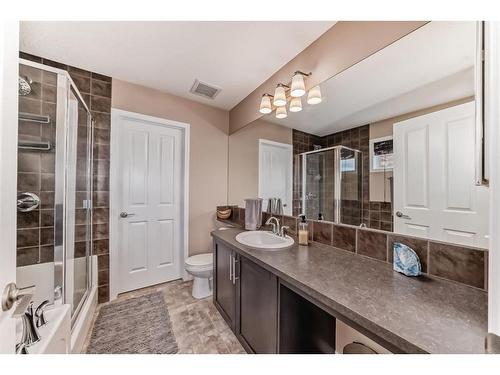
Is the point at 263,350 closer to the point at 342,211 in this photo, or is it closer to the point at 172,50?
the point at 342,211

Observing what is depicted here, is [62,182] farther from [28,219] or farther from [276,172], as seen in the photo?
[276,172]

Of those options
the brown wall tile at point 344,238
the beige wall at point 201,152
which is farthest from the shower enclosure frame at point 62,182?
the brown wall tile at point 344,238

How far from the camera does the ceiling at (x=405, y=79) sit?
0.88 meters

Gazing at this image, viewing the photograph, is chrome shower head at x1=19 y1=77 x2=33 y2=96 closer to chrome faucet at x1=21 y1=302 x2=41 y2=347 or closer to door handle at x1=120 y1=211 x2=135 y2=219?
door handle at x1=120 y1=211 x2=135 y2=219

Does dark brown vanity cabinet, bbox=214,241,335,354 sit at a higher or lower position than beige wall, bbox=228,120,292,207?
lower

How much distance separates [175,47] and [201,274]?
2.14 m

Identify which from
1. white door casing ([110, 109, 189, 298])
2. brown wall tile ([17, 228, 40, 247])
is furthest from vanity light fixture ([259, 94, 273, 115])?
brown wall tile ([17, 228, 40, 247])

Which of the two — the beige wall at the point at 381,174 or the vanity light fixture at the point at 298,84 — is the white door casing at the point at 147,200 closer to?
the vanity light fixture at the point at 298,84

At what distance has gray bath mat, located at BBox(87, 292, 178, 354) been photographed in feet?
4.53

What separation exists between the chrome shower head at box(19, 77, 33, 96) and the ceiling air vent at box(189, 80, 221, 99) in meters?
1.34

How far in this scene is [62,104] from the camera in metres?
1.47

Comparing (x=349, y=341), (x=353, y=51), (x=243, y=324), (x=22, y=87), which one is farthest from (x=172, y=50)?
(x=349, y=341)

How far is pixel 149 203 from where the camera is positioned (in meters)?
2.29

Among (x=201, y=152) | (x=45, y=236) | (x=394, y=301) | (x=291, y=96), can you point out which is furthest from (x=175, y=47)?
(x=394, y=301)
